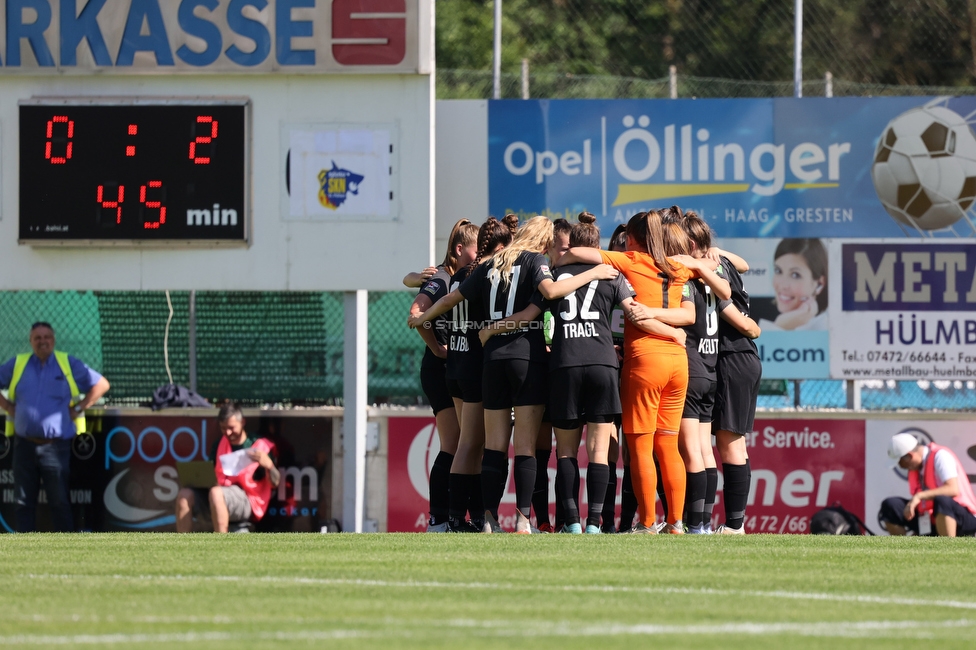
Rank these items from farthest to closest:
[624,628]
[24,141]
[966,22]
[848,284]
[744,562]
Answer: [966,22], [848,284], [24,141], [744,562], [624,628]

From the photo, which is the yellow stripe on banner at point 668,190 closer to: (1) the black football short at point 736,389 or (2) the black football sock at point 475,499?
(1) the black football short at point 736,389

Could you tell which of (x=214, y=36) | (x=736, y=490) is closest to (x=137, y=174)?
(x=214, y=36)

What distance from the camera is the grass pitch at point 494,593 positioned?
154 inches

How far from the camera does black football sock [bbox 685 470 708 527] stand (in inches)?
291

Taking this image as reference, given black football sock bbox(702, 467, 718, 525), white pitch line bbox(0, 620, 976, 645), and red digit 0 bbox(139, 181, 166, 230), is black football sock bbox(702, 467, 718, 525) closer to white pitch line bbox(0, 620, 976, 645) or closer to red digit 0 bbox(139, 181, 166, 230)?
white pitch line bbox(0, 620, 976, 645)

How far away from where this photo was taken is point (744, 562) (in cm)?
568

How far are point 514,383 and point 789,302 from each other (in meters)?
5.12

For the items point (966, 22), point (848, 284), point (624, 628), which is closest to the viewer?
point (624, 628)

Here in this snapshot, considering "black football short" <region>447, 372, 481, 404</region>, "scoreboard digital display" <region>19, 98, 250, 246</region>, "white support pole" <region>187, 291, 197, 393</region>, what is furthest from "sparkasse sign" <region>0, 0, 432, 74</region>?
"black football short" <region>447, 372, 481, 404</region>

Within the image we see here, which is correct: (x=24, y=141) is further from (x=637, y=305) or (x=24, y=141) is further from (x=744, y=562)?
(x=744, y=562)

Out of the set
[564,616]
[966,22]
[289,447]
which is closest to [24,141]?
[289,447]

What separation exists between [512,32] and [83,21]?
9.86 m

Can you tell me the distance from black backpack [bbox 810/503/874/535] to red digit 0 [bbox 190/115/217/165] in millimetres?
5863

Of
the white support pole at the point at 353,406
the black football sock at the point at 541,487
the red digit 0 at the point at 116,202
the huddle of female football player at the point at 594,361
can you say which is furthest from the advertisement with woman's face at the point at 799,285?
the red digit 0 at the point at 116,202
